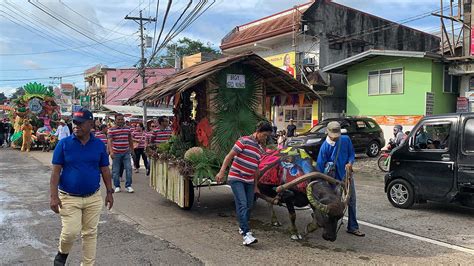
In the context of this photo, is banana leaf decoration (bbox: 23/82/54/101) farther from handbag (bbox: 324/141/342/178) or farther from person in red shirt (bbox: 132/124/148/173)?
handbag (bbox: 324/141/342/178)

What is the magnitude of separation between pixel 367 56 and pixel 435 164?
555 inches

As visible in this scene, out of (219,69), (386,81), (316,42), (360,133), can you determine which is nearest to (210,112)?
(219,69)

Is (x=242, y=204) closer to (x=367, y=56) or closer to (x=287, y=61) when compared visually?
(x=367, y=56)

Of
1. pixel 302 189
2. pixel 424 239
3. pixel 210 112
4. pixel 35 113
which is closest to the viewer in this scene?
pixel 302 189

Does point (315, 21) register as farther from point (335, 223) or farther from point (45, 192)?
point (335, 223)

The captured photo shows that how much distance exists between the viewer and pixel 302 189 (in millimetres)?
5703

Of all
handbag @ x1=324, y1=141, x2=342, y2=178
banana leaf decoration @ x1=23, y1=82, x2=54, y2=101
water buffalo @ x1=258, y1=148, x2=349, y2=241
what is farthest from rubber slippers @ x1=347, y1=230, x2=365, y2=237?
banana leaf decoration @ x1=23, y1=82, x2=54, y2=101

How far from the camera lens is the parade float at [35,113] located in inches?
925

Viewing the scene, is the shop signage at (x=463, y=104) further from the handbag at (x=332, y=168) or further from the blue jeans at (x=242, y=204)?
the blue jeans at (x=242, y=204)

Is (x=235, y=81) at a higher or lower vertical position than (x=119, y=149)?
higher

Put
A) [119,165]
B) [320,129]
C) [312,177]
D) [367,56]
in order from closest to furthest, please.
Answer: [312,177] → [119,165] → [320,129] → [367,56]

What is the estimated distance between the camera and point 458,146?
7.43m

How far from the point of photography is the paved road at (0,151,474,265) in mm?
5410

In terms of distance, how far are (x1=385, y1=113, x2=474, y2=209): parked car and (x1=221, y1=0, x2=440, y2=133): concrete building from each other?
14.6 m
